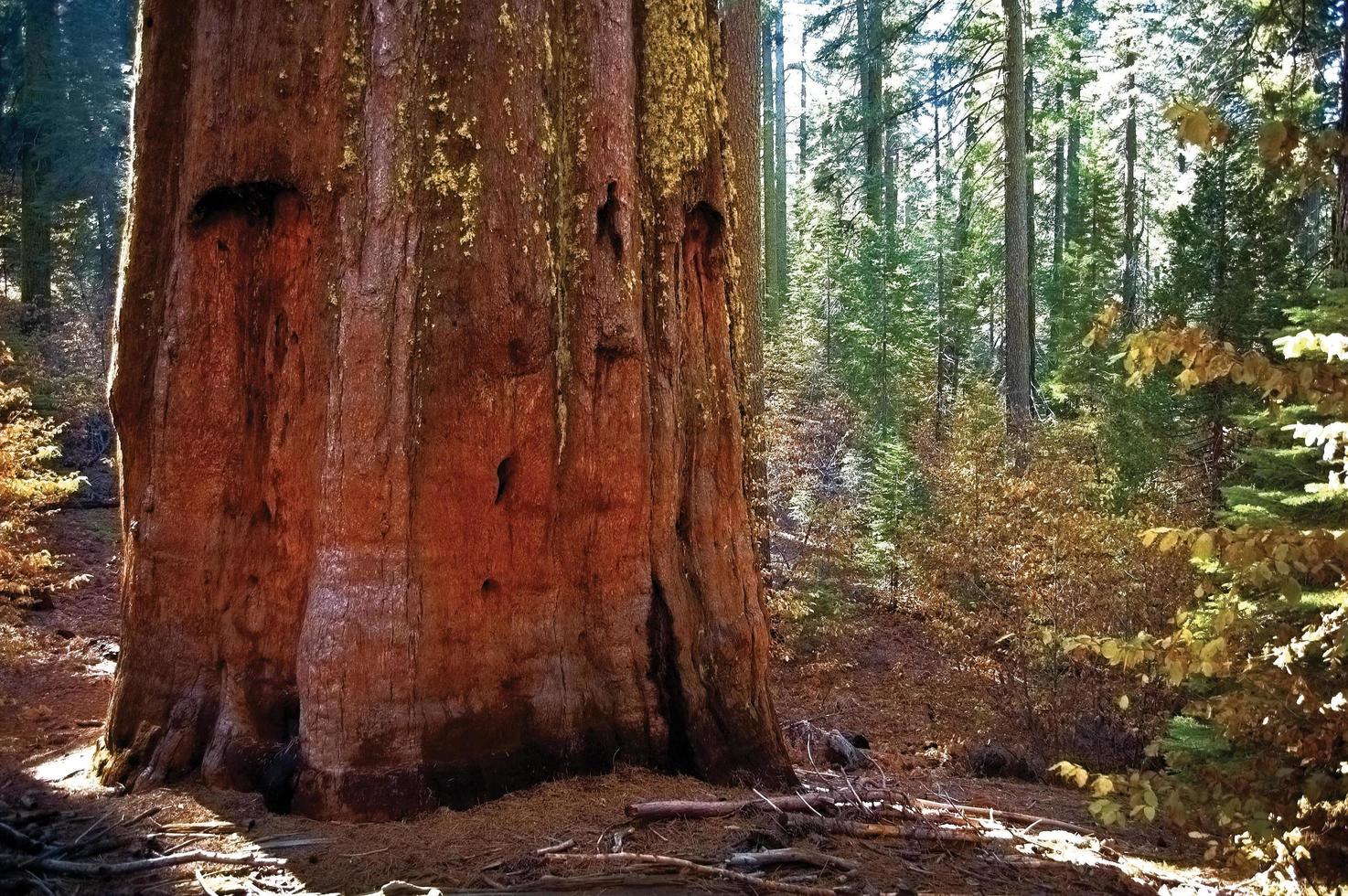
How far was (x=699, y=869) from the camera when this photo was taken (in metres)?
3.42

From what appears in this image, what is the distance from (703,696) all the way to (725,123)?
3173 millimetres

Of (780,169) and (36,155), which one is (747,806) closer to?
(36,155)

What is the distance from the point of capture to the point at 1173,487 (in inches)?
550

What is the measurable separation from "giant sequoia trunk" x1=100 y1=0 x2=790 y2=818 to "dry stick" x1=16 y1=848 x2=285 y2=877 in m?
0.49

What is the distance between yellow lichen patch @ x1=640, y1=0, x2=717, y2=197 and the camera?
16.7 feet

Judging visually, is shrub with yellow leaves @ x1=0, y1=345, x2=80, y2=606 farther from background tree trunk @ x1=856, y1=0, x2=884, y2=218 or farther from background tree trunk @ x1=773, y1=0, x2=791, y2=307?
background tree trunk @ x1=773, y1=0, x2=791, y2=307

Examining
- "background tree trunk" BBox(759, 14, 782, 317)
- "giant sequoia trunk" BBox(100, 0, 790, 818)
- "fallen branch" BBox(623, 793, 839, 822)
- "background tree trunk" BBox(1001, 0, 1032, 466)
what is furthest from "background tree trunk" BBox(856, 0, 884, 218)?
"fallen branch" BBox(623, 793, 839, 822)

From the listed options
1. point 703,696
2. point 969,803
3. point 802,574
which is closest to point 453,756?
point 703,696

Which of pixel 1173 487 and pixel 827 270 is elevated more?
pixel 827 270

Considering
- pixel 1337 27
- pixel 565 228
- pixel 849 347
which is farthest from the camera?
pixel 849 347

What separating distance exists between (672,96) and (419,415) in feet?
7.31

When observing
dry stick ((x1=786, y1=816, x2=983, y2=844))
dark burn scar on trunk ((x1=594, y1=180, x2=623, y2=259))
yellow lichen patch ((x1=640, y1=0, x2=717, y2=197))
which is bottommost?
dry stick ((x1=786, y1=816, x2=983, y2=844))

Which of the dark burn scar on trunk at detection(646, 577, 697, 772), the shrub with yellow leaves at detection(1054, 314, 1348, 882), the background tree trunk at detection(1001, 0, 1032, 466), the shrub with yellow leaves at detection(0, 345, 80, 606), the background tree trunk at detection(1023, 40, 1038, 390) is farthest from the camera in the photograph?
the background tree trunk at detection(1023, 40, 1038, 390)

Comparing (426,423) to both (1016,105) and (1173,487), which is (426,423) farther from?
(1016,105)
